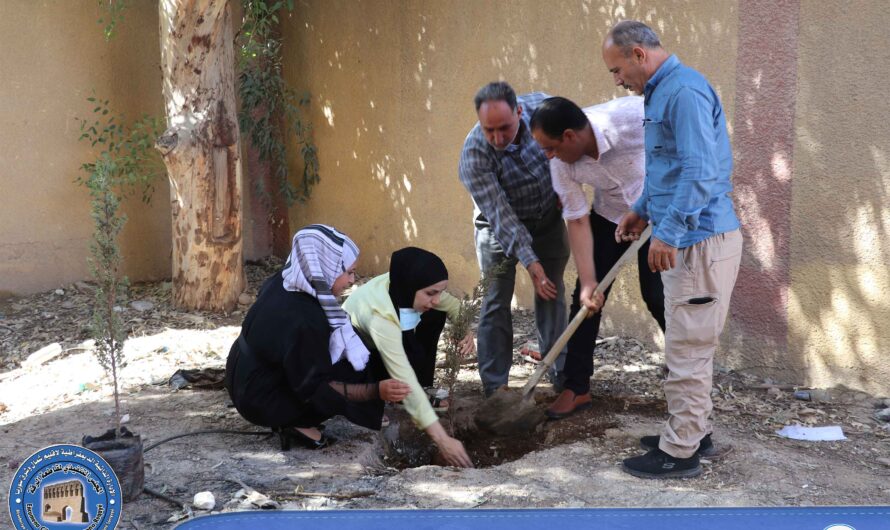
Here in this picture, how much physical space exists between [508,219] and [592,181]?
1.35ft

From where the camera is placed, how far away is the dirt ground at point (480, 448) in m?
3.25

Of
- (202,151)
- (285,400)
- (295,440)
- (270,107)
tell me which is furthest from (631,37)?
(270,107)

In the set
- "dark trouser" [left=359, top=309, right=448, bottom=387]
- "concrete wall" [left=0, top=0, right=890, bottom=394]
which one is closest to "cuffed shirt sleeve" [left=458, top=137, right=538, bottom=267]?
"dark trouser" [left=359, top=309, right=448, bottom=387]

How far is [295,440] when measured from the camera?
153 inches

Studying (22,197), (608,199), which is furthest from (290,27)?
(608,199)

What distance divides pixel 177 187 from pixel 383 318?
10.6 feet

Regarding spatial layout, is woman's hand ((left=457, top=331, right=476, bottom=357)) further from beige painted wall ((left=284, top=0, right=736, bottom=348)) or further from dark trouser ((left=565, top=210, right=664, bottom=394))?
beige painted wall ((left=284, top=0, right=736, bottom=348))

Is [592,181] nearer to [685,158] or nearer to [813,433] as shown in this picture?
[685,158]

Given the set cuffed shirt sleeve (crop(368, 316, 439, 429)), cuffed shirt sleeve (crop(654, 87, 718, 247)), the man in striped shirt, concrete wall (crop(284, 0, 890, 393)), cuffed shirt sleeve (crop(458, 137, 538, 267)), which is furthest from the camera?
concrete wall (crop(284, 0, 890, 393))

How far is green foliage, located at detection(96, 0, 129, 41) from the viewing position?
6.73 metres

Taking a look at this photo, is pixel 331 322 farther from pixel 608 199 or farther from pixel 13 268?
pixel 13 268

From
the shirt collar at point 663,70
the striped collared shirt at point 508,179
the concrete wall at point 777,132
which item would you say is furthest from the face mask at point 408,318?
the concrete wall at point 777,132

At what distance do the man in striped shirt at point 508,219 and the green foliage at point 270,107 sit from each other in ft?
12.2

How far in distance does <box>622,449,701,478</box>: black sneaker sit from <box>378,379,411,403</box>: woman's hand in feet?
3.06
